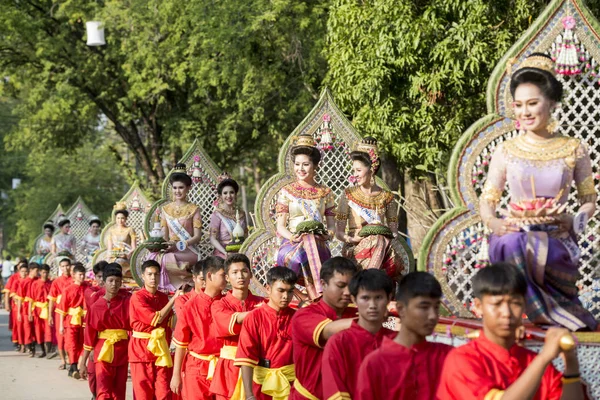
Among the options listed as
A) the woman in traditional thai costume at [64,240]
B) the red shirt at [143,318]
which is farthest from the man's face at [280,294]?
the woman in traditional thai costume at [64,240]

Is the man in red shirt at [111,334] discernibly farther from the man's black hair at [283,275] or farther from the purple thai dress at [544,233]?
the purple thai dress at [544,233]

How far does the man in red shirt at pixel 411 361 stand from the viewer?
4.98m

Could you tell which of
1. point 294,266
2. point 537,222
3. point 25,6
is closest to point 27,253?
point 25,6

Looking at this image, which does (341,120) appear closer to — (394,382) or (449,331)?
(449,331)

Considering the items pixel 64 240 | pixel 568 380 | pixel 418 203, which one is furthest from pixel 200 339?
pixel 64 240

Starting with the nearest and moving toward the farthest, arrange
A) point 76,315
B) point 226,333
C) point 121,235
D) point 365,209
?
1. point 226,333
2. point 365,209
3. point 76,315
4. point 121,235

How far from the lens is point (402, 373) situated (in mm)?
5000

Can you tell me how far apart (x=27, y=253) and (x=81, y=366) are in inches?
1614

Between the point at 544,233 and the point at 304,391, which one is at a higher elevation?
the point at 544,233

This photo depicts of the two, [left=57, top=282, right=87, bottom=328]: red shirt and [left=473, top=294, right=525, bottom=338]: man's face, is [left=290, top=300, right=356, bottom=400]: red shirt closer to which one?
[left=473, top=294, right=525, bottom=338]: man's face

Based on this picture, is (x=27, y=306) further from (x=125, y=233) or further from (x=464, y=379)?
(x=464, y=379)

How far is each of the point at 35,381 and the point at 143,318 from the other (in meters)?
5.60

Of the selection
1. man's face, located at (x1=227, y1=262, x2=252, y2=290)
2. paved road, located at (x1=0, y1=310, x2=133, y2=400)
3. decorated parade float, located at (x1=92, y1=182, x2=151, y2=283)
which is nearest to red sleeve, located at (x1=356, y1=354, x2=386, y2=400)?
man's face, located at (x1=227, y1=262, x2=252, y2=290)

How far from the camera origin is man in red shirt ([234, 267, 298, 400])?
7.77m
